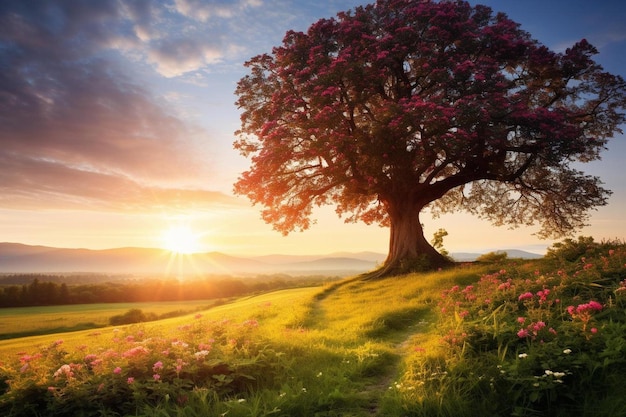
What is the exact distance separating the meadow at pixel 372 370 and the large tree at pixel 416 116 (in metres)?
12.4

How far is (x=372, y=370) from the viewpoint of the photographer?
749 cm

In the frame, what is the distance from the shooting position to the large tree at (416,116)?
1969 cm

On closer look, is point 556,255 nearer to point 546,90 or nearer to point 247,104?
point 546,90

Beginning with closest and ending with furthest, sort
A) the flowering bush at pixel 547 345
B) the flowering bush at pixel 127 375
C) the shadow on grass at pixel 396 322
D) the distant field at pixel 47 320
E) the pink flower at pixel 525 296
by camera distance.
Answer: the flowering bush at pixel 547 345 < the flowering bush at pixel 127 375 < the pink flower at pixel 525 296 < the shadow on grass at pixel 396 322 < the distant field at pixel 47 320

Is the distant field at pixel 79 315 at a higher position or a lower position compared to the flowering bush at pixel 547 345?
lower

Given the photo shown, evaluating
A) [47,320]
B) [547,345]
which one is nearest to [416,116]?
[547,345]

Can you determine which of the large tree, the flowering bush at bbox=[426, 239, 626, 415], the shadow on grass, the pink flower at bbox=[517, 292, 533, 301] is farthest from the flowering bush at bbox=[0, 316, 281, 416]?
the large tree

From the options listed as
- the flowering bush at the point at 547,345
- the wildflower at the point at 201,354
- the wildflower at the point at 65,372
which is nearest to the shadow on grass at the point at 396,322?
the flowering bush at the point at 547,345

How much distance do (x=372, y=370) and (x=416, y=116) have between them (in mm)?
14354

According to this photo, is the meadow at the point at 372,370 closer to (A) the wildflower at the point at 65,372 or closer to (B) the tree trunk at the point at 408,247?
(A) the wildflower at the point at 65,372

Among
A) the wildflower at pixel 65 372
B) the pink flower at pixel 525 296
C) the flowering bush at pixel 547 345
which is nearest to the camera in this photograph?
the flowering bush at pixel 547 345

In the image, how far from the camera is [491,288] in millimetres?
10289

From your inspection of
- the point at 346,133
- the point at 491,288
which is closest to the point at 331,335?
the point at 491,288

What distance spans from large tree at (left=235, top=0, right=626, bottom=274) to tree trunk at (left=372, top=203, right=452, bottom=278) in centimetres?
10
